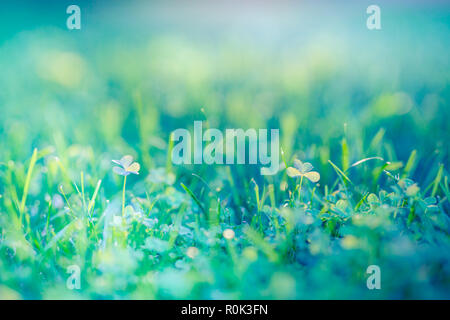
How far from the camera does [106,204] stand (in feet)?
4.97

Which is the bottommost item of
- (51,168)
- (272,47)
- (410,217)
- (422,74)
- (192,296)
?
(192,296)

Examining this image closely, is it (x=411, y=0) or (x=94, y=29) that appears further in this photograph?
(x=94, y=29)

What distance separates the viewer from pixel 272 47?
123 inches

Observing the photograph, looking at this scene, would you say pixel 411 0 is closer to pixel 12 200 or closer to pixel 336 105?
pixel 336 105

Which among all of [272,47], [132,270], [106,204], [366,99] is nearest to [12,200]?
[106,204]

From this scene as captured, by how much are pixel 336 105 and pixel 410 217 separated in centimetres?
110

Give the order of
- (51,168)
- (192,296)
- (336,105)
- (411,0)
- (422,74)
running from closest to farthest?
(192,296), (51,168), (336,105), (422,74), (411,0)

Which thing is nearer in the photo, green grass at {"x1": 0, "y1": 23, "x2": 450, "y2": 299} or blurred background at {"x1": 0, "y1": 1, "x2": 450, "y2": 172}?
green grass at {"x1": 0, "y1": 23, "x2": 450, "y2": 299}

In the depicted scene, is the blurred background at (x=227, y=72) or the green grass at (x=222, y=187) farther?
the blurred background at (x=227, y=72)

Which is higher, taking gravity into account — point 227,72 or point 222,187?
point 227,72

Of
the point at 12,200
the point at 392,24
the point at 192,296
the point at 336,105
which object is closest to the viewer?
the point at 192,296

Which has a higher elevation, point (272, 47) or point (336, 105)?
point (272, 47)

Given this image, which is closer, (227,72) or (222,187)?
(222,187)

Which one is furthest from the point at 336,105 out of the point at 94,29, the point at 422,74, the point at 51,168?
the point at 94,29
